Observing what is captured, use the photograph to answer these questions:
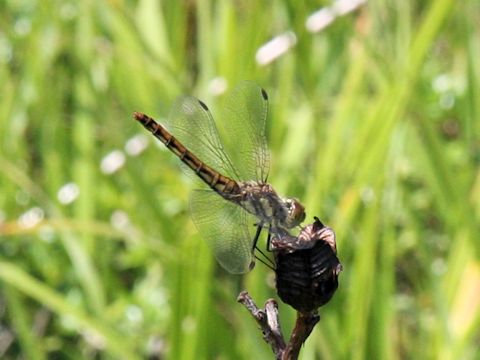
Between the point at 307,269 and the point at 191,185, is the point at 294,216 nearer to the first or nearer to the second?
the point at 307,269

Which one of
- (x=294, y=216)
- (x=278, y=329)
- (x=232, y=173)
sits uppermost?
(x=232, y=173)

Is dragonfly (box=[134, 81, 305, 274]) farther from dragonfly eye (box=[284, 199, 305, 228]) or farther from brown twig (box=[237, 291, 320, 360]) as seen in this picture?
brown twig (box=[237, 291, 320, 360])

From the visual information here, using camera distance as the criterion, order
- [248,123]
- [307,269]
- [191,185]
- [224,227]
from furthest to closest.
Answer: [191,185] → [248,123] → [224,227] → [307,269]

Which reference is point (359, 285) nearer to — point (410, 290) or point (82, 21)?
point (410, 290)

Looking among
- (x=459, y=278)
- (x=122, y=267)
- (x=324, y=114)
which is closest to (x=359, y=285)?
(x=459, y=278)

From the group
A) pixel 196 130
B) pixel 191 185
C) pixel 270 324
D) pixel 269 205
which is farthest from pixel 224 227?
pixel 191 185

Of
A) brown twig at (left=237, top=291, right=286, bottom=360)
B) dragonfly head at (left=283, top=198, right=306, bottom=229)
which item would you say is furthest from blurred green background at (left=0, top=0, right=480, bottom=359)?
brown twig at (left=237, top=291, right=286, bottom=360)

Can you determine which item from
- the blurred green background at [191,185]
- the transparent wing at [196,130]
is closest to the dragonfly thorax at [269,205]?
the transparent wing at [196,130]
